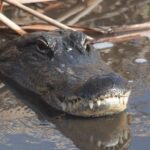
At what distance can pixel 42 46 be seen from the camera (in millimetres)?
→ 5363

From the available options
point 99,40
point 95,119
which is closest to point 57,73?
point 95,119

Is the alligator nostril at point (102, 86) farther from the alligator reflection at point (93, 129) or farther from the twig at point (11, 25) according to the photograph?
the twig at point (11, 25)

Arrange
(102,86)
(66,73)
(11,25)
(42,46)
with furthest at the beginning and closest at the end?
(11,25) → (42,46) → (66,73) → (102,86)

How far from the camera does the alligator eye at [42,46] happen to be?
5297 mm

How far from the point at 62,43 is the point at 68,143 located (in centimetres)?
123

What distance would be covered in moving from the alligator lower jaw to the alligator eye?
763mm

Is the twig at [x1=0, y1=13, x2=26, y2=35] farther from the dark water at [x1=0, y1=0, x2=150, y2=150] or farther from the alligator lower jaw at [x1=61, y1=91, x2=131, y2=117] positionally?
the alligator lower jaw at [x1=61, y1=91, x2=131, y2=117]

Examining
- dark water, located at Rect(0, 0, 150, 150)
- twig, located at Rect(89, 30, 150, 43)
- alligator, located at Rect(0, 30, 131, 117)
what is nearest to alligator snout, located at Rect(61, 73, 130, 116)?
alligator, located at Rect(0, 30, 131, 117)

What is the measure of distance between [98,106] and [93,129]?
18 centimetres

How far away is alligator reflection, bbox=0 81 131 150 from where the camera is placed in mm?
4297

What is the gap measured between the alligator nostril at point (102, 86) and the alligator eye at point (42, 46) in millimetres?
877

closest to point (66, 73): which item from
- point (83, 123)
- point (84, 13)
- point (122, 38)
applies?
point (83, 123)

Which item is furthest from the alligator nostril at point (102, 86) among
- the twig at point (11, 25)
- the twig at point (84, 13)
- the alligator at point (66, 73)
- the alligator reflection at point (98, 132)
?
the twig at point (84, 13)

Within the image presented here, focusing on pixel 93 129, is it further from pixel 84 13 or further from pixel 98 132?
pixel 84 13
